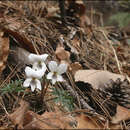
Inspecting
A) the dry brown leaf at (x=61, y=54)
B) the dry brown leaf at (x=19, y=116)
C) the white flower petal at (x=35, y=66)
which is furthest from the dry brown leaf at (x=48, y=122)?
the dry brown leaf at (x=61, y=54)

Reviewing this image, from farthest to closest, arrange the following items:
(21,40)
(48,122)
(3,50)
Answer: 1. (21,40)
2. (3,50)
3. (48,122)

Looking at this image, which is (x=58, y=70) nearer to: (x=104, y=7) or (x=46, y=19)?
(x=46, y=19)

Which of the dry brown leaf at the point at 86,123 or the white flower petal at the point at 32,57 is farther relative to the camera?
the white flower petal at the point at 32,57

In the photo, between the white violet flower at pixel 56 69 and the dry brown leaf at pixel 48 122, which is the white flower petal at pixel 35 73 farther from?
the dry brown leaf at pixel 48 122

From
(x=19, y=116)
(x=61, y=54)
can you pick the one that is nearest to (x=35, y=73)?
(x=19, y=116)

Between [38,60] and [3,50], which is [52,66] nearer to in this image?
[38,60]

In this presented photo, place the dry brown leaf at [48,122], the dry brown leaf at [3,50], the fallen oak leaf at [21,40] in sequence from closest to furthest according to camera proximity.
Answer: the dry brown leaf at [48,122] < the dry brown leaf at [3,50] < the fallen oak leaf at [21,40]

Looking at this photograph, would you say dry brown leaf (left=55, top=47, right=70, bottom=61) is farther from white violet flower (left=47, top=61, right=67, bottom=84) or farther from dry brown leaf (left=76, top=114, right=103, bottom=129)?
dry brown leaf (left=76, top=114, right=103, bottom=129)
